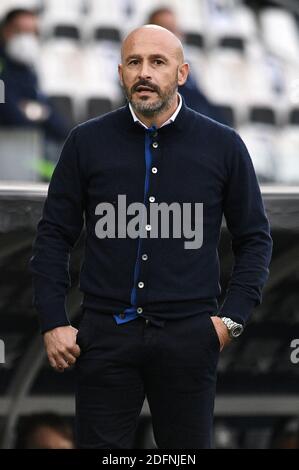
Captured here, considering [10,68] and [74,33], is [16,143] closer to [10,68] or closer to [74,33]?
[10,68]

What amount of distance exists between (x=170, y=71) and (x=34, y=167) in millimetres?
2131

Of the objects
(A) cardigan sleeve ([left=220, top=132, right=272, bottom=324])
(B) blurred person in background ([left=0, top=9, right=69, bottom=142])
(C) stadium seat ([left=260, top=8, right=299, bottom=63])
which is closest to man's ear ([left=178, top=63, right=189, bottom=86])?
(A) cardigan sleeve ([left=220, top=132, right=272, bottom=324])

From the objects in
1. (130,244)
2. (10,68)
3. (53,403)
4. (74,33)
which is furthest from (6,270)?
(74,33)

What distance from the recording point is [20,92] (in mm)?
5793

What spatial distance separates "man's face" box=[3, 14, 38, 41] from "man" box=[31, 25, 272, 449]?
3301mm

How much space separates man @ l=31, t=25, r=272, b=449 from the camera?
3.10 metres

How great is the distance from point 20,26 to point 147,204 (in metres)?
3.50

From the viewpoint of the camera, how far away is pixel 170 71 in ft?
10.2

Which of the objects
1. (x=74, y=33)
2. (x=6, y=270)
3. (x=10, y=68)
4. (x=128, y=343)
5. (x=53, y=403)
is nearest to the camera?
(x=128, y=343)

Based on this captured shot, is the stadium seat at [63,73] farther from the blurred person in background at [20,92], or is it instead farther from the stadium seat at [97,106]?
the blurred person in background at [20,92]

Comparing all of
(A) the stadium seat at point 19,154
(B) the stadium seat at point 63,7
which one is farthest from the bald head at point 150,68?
(B) the stadium seat at point 63,7

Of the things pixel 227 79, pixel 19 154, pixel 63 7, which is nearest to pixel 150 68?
pixel 19 154

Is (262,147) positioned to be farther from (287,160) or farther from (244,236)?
(244,236)

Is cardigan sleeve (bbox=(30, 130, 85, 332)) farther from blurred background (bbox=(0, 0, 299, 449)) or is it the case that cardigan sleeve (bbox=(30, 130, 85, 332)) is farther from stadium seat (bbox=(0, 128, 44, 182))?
stadium seat (bbox=(0, 128, 44, 182))
